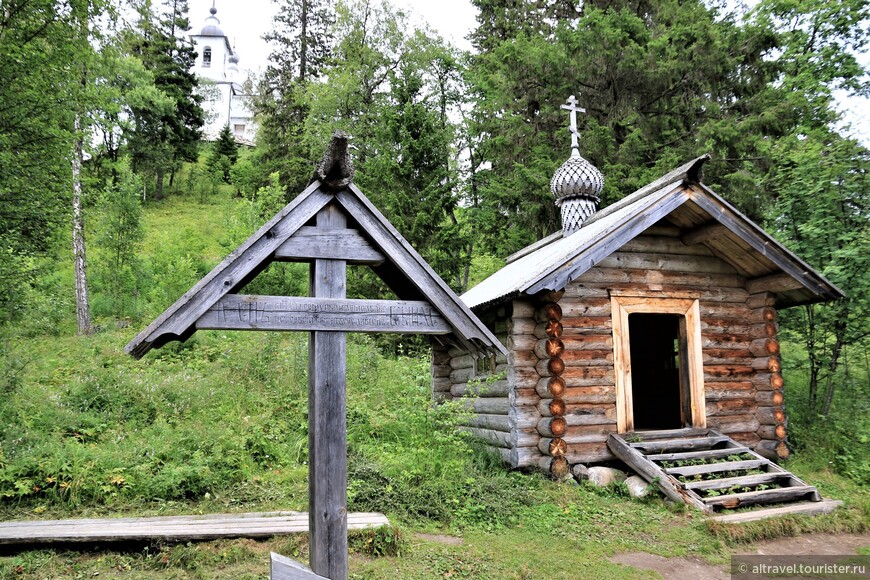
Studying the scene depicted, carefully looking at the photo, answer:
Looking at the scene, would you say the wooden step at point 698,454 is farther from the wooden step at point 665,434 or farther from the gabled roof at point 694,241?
the gabled roof at point 694,241

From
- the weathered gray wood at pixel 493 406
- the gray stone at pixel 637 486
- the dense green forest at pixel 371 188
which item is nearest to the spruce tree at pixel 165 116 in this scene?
the dense green forest at pixel 371 188

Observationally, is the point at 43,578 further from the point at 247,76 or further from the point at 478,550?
the point at 247,76

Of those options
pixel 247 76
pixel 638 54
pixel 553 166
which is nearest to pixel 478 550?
pixel 553 166

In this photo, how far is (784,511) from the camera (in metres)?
7.45

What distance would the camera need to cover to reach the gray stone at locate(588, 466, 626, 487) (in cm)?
875

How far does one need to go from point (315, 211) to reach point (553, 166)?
1638 cm

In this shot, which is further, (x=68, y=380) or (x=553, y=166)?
(x=553, y=166)

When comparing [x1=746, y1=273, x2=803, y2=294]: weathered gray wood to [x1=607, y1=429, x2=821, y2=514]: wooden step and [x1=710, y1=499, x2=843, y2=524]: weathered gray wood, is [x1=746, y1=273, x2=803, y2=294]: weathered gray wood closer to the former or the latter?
[x1=607, y1=429, x2=821, y2=514]: wooden step

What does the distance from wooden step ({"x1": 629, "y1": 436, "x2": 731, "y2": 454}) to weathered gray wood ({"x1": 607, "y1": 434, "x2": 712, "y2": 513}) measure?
193 mm

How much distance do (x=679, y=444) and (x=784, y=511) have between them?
1912mm

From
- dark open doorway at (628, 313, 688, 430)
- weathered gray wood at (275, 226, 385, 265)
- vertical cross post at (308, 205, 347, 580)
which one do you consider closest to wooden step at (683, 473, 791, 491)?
dark open doorway at (628, 313, 688, 430)

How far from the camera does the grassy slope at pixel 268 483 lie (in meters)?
5.73

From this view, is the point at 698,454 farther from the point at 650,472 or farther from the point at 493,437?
the point at 493,437

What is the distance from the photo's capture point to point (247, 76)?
134ft
